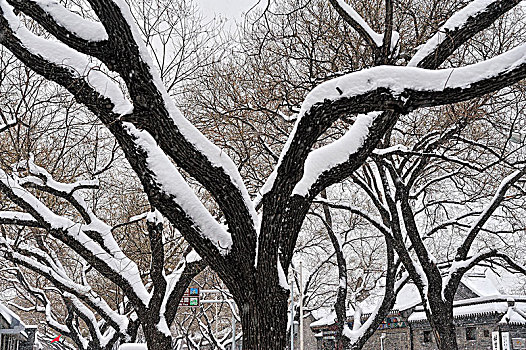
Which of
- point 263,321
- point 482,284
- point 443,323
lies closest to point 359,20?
point 263,321

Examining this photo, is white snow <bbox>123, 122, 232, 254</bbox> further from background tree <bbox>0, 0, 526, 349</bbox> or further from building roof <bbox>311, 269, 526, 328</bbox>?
building roof <bbox>311, 269, 526, 328</bbox>

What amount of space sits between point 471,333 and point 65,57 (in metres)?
27.2

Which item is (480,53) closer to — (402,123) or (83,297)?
(402,123)

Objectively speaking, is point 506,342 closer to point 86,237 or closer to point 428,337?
point 428,337

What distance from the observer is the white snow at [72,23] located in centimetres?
572

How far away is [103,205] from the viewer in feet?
65.9

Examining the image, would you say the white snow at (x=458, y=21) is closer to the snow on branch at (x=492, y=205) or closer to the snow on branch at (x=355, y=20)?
the snow on branch at (x=355, y=20)

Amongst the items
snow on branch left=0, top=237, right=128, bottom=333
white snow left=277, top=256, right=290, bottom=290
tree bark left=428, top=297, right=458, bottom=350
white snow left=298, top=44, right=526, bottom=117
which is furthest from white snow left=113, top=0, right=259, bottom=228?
snow on branch left=0, top=237, right=128, bottom=333

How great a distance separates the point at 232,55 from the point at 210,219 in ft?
26.6

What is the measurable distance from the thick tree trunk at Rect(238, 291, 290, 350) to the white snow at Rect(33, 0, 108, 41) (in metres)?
2.93

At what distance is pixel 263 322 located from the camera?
19.7ft

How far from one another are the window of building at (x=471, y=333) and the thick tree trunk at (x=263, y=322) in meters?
25.1

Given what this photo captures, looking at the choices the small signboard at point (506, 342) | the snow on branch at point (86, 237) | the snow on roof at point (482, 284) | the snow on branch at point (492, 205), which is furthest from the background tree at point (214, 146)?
the snow on roof at point (482, 284)

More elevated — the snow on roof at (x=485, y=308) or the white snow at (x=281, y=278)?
the snow on roof at (x=485, y=308)
